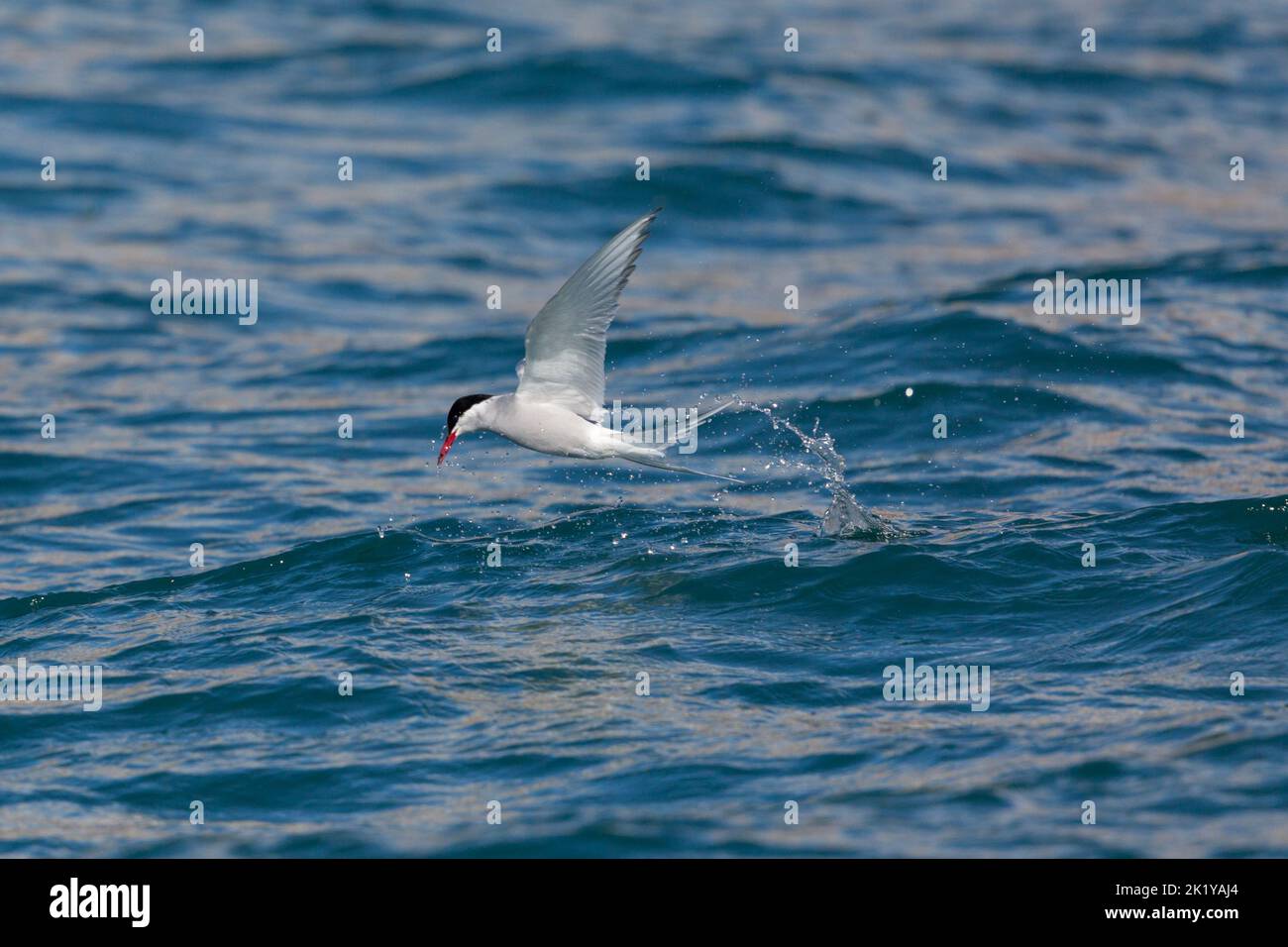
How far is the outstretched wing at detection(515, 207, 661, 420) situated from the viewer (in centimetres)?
970

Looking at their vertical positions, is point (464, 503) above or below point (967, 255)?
below

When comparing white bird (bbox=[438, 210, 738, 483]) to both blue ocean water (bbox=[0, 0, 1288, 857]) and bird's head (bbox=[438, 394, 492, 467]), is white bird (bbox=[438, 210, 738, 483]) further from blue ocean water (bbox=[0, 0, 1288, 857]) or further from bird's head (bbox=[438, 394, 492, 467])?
blue ocean water (bbox=[0, 0, 1288, 857])

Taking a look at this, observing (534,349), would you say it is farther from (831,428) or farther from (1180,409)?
(1180,409)

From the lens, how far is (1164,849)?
7750mm

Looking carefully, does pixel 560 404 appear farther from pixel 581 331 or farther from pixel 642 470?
pixel 642 470

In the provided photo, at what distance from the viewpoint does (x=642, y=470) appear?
575 inches

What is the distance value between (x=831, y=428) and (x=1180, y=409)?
3222mm

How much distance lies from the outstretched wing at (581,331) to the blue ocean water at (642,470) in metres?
1.48

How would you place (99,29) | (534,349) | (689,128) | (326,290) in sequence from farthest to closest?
(99,29) < (689,128) < (326,290) < (534,349)

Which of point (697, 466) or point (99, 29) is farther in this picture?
point (99, 29)

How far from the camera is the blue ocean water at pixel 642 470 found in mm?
8984

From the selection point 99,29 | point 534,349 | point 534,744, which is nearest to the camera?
point 534,744
